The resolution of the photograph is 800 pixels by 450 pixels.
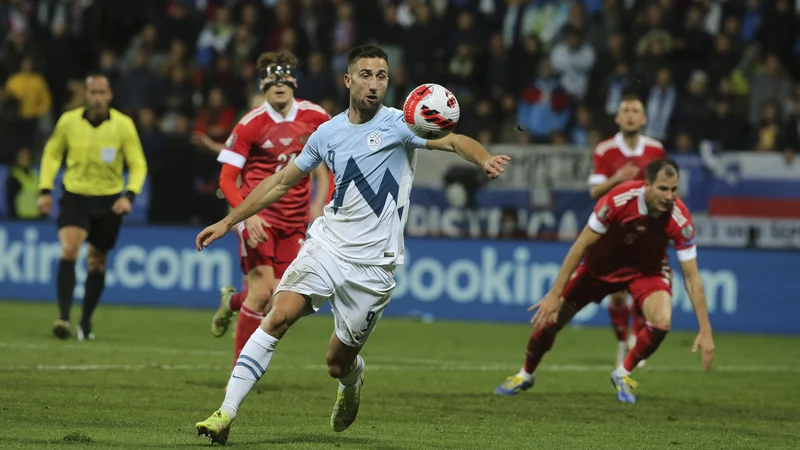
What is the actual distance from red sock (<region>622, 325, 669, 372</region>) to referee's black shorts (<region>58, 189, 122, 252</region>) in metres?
5.78

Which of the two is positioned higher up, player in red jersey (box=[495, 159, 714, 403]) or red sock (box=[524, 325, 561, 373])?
player in red jersey (box=[495, 159, 714, 403])

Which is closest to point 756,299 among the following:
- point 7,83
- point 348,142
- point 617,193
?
point 617,193

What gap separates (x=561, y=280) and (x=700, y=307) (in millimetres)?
1023

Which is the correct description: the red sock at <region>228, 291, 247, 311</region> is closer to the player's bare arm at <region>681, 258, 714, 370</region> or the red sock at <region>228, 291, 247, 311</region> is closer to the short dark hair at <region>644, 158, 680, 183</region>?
the short dark hair at <region>644, 158, 680, 183</region>

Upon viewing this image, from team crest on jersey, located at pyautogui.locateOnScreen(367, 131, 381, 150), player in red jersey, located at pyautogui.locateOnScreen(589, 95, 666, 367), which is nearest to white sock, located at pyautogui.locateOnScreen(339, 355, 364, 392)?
team crest on jersey, located at pyautogui.locateOnScreen(367, 131, 381, 150)

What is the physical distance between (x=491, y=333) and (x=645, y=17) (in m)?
7.13

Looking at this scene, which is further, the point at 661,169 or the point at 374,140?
the point at 661,169

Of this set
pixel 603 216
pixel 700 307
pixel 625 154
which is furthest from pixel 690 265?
pixel 625 154

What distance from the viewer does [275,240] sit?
1062cm

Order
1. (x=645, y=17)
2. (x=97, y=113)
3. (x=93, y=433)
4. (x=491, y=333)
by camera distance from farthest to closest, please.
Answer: (x=645, y=17) → (x=491, y=333) → (x=97, y=113) → (x=93, y=433)

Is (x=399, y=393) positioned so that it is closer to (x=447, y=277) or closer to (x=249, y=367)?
(x=249, y=367)

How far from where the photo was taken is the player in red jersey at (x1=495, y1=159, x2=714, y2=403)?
34.3 feet

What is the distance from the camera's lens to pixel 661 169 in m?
10.5

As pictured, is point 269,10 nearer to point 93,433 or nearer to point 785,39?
point 785,39
